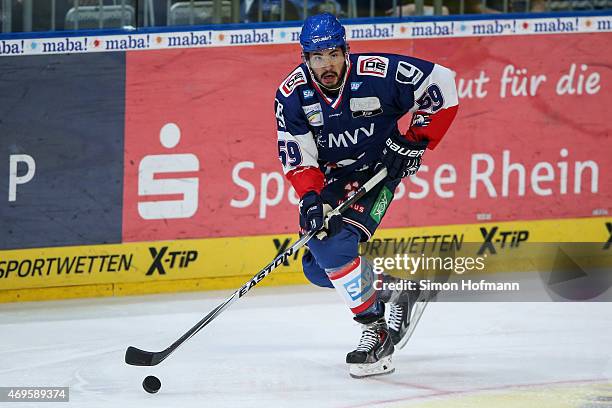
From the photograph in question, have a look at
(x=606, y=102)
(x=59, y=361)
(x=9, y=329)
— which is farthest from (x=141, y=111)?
(x=606, y=102)

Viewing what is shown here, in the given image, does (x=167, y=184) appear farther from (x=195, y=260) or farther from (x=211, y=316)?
(x=211, y=316)

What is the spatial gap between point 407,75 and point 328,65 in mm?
365

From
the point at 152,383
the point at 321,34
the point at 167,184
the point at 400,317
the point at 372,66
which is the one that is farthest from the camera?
the point at 167,184

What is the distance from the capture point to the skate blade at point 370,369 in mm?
4758

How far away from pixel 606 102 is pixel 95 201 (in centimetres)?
312

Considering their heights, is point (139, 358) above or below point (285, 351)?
above

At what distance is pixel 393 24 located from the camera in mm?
6992

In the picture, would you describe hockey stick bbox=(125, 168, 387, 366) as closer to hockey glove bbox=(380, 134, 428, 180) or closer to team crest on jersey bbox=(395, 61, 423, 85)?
hockey glove bbox=(380, 134, 428, 180)

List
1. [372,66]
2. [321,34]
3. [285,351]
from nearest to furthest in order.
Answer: [321,34] < [372,66] < [285,351]

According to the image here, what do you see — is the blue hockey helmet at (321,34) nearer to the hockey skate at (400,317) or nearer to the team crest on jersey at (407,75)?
→ the team crest on jersey at (407,75)

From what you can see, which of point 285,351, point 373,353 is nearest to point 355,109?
point 373,353

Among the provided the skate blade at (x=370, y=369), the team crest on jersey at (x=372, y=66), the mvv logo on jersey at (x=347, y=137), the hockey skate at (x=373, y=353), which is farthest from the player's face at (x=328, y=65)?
the skate blade at (x=370, y=369)

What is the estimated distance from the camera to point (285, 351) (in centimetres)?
536

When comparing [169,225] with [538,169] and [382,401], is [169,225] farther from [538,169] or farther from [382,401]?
[382,401]
